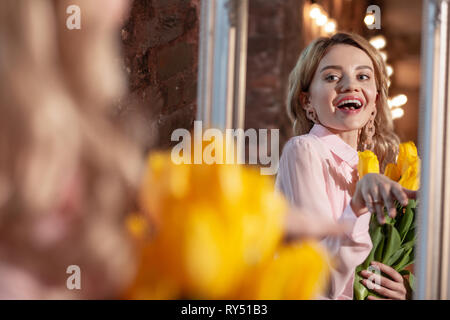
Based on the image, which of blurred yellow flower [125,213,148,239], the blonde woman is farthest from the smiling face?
blurred yellow flower [125,213,148,239]

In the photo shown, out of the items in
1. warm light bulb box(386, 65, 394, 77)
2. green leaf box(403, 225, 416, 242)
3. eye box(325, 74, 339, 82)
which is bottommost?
green leaf box(403, 225, 416, 242)

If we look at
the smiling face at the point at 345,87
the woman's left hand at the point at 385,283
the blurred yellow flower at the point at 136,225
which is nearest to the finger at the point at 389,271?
the woman's left hand at the point at 385,283

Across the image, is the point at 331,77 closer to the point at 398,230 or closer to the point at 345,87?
the point at 345,87

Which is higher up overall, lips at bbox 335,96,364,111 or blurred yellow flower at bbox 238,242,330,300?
lips at bbox 335,96,364,111

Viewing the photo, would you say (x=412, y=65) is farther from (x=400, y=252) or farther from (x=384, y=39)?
(x=400, y=252)

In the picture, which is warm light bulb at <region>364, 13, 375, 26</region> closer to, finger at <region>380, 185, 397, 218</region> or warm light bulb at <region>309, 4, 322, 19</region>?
warm light bulb at <region>309, 4, 322, 19</region>


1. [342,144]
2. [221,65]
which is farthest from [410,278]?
[221,65]

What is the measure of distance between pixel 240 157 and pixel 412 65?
0.56ft

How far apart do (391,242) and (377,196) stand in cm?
4

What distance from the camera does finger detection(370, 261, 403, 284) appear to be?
50 cm

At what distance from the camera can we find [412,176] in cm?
49

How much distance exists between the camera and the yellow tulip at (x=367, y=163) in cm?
50

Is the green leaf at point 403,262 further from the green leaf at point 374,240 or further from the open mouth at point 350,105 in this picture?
the open mouth at point 350,105
